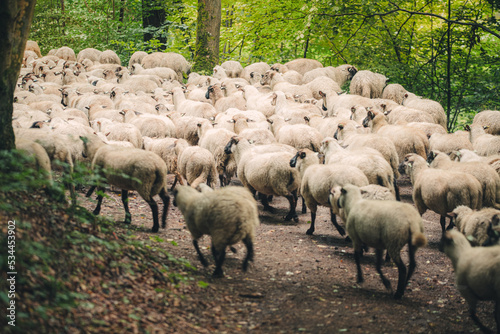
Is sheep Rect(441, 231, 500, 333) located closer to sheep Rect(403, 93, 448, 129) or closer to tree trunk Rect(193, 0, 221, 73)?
sheep Rect(403, 93, 448, 129)

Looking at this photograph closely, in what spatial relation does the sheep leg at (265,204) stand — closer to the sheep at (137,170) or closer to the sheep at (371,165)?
the sheep at (371,165)

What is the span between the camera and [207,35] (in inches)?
863

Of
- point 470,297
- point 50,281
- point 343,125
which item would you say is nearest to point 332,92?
point 343,125

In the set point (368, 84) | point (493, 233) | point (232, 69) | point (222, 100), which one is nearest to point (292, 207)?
point (493, 233)

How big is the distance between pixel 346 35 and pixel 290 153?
941 cm

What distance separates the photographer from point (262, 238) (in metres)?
8.27

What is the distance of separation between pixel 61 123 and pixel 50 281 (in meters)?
6.87

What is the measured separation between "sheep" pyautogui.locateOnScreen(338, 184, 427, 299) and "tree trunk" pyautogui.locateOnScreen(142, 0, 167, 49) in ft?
75.2

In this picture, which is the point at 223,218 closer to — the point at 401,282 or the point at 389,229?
the point at 389,229

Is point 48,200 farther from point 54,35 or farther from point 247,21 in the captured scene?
point 54,35

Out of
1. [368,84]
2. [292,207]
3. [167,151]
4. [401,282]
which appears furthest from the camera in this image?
[368,84]

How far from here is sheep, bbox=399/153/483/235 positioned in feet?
24.6

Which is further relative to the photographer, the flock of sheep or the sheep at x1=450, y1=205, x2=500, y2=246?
the sheep at x1=450, y1=205, x2=500, y2=246

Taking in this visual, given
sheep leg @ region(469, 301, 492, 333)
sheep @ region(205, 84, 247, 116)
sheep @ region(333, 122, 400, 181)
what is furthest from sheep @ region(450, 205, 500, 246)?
sheep @ region(205, 84, 247, 116)
